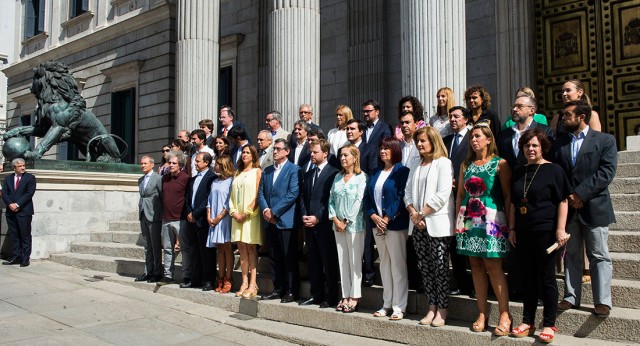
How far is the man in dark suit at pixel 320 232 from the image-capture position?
696 centimetres

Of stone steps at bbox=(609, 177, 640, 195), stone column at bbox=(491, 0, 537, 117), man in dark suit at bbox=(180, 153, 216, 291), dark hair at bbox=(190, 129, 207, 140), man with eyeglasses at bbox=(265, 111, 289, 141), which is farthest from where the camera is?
stone column at bbox=(491, 0, 537, 117)

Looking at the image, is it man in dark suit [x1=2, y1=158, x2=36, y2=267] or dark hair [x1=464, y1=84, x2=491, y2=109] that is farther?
man in dark suit [x1=2, y1=158, x2=36, y2=267]

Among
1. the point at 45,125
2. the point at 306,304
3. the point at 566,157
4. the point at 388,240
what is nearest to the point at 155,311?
the point at 306,304

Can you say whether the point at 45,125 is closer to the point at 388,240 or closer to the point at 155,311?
the point at 155,311

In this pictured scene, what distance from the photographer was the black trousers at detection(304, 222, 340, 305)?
693 centimetres

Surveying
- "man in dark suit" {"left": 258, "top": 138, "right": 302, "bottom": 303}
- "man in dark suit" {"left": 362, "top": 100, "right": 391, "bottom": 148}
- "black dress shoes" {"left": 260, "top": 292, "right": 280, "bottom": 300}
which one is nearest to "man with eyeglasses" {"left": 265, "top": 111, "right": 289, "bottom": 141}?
"man in dark suit" {"left": 258, "top": 138, "right": 302, "bottom": 303}

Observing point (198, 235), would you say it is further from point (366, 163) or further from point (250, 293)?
point (366, 163)

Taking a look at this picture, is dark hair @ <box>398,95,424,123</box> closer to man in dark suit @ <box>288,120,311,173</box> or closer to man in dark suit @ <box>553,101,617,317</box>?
man in dark suit @ <box>288,120,311,173</box>

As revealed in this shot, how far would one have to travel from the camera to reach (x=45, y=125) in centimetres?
1339

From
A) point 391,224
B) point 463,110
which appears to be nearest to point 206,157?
point 391,224

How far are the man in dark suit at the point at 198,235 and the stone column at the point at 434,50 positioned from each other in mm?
3162

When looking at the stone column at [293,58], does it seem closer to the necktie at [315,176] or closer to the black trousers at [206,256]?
the black trousers at [206,256]

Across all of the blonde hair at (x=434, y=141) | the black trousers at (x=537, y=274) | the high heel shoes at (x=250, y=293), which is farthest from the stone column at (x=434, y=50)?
the black trousers at (x=537, y=274)

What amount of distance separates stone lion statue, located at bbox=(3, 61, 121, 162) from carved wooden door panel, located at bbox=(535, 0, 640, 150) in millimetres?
9734
